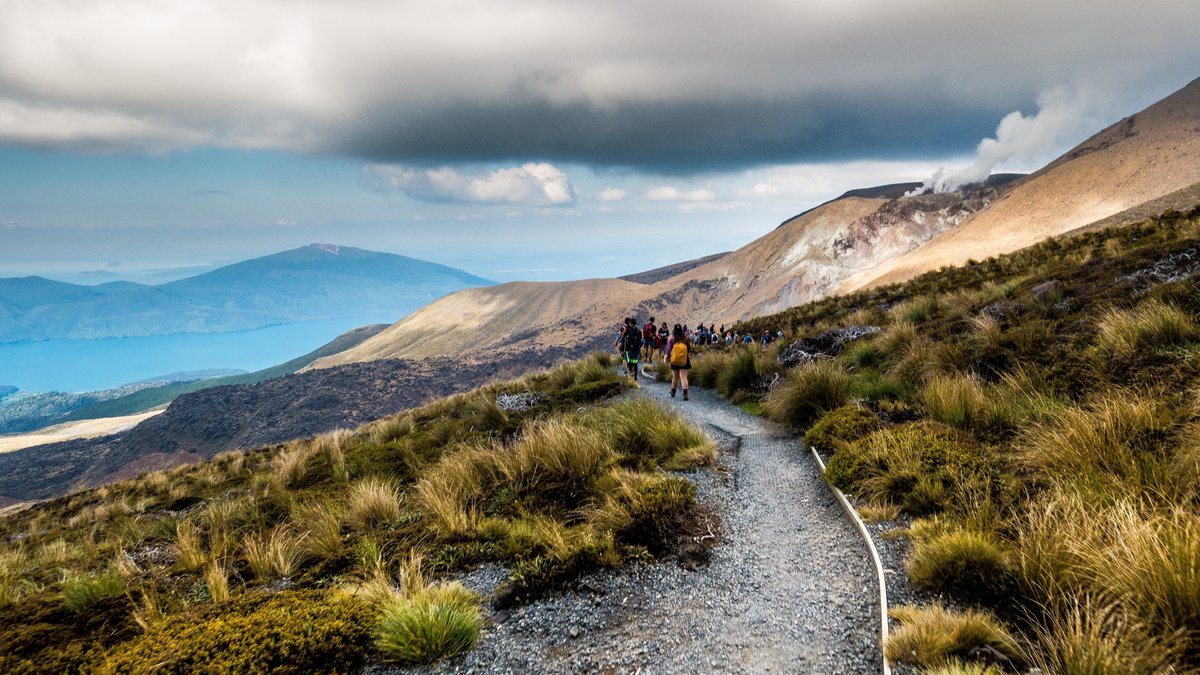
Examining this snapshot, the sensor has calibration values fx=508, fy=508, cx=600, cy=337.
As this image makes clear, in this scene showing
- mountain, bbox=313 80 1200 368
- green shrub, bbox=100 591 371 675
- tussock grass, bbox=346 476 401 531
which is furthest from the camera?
mountain, bbox=313 80 1200 368

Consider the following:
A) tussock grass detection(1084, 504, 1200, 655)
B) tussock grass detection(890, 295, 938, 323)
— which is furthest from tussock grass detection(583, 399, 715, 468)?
tussock grass detection(890, 295, 938, 323)

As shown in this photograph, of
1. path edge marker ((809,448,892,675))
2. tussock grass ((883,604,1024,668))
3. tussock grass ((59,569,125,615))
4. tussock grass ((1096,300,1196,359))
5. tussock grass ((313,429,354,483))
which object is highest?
tussock grass ((1096,300,1196,359))

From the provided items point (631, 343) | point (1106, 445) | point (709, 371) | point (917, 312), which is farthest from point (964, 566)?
point (631, 343)

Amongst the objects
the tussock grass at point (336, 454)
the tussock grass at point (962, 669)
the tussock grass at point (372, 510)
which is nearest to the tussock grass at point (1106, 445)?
the tussock grass at point (962, 669)

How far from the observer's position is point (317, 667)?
3600 millimetres

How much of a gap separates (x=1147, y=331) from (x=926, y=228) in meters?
140

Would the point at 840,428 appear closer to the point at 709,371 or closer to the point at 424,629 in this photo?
the point at 424,629

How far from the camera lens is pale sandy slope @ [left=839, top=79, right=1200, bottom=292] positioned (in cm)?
7444

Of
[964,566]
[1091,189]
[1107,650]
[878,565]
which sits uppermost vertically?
[1091,189]

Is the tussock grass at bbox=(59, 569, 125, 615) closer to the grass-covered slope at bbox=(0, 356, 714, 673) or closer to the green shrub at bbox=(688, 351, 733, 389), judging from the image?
the grass-covered slope at bbox=(0, 356, 714, 673)

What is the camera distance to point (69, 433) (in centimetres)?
16400

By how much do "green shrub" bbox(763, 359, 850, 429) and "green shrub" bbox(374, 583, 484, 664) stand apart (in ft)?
24.9

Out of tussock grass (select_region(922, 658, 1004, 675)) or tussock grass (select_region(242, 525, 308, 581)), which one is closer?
tussock grass (select_region(922, 658, 1004, 675))

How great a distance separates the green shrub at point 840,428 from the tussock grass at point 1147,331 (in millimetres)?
3416
